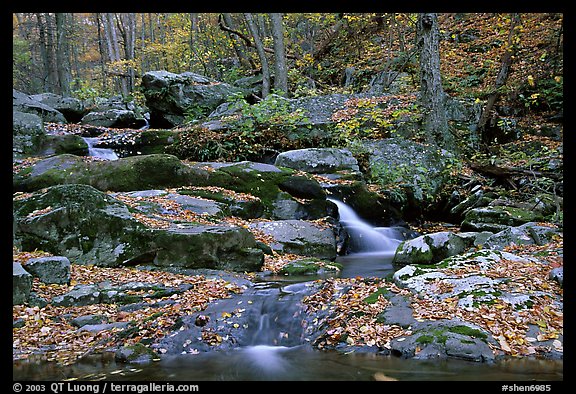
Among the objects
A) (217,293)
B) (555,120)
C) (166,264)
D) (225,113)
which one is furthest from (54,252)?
(555,120)

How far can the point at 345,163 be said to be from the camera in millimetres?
12266

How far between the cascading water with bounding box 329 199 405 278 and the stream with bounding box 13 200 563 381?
309cm

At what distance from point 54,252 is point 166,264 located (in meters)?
1.71

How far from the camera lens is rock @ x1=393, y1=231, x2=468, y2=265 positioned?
704 cm

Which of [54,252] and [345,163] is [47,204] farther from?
[345,163]

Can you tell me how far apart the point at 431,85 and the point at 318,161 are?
391cm

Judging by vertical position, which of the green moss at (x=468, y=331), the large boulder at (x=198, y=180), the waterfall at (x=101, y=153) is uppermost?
the waterfall at (x=101, y=153)

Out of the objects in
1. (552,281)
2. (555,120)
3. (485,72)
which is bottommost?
(552,281)

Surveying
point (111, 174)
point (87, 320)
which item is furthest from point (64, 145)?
point (87, 320)

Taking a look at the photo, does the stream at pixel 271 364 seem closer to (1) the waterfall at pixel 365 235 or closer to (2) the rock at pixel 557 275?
(2) the rock at pixel 557 275

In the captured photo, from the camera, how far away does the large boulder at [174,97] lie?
1705 centimetres

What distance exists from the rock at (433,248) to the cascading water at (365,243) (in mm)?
451

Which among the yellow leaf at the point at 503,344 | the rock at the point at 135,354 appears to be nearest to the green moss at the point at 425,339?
the yellow leaf at the point at 503,344

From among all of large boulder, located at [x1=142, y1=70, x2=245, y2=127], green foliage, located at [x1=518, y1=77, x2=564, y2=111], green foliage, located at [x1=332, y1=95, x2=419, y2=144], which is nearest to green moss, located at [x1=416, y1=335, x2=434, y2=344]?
green foliage, located at [x1=332, y1=95, x2=419, y2=144]
